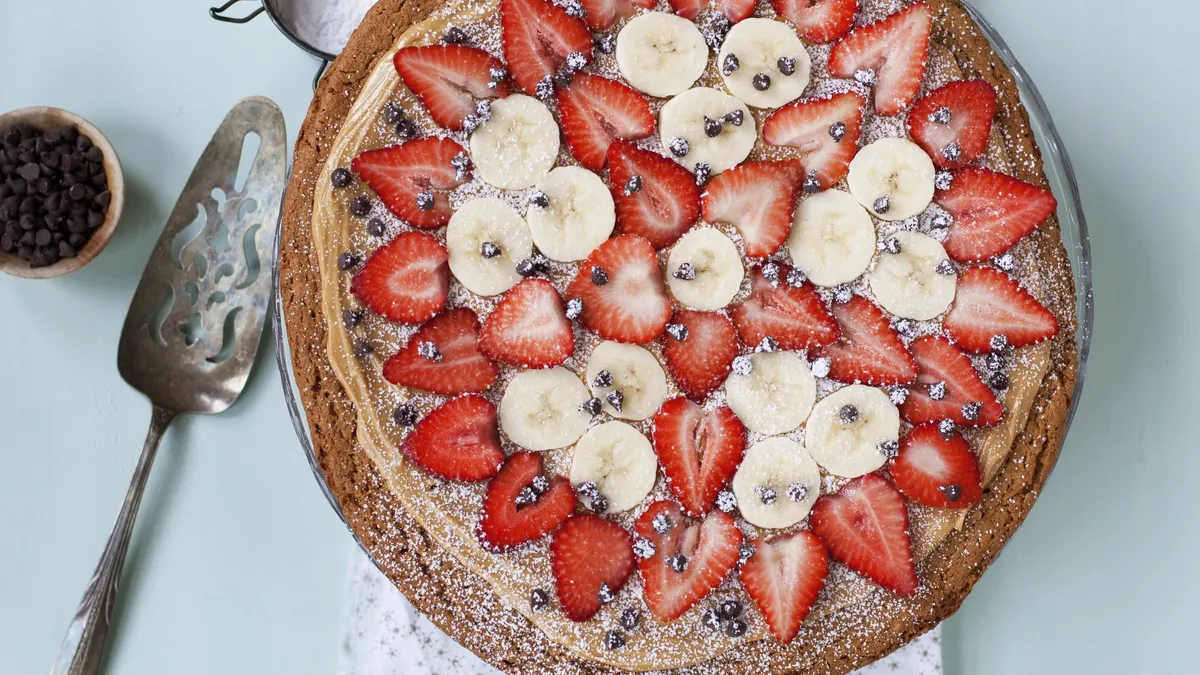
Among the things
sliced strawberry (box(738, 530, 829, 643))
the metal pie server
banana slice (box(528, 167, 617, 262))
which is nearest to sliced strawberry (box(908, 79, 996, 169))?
banana slice (box(528, 167, 617, 262))

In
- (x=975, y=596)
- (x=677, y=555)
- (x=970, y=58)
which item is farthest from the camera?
(x=975, y=596)

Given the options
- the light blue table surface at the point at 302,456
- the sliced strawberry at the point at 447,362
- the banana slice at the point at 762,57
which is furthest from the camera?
the light blue table surface at the point at 302,456

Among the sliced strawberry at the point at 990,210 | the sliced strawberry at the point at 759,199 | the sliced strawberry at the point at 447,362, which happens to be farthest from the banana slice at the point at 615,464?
the sliced strawberry at the point at 990,210

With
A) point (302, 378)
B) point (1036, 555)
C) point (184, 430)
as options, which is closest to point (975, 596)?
point (1036, 555)

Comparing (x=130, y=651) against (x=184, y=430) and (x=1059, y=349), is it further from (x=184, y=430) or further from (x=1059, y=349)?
(x=1059, y=349)

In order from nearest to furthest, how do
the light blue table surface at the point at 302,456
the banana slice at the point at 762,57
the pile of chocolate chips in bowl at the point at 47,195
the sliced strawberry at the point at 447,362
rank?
the sliced strawberry at the point at 447,362
the banana slice at the point at 762,57
the pile of chocolate chips in bowl at the point at 47,195
the light blue table surface at the point at 302,456

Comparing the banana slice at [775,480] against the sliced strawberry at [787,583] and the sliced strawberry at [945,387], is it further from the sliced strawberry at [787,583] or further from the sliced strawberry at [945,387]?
the sliced strawberry at [945,387]
